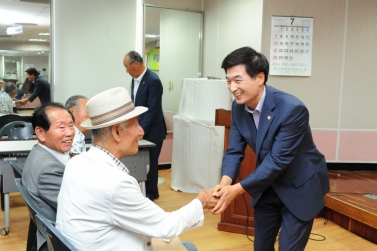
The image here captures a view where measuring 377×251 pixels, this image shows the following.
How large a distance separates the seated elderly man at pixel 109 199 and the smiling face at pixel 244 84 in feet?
1.96

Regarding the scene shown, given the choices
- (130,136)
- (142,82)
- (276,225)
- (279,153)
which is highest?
(142,82)

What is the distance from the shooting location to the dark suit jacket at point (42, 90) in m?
5.68

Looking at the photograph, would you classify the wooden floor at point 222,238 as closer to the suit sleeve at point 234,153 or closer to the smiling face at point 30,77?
the suit sleeve at point 234,153

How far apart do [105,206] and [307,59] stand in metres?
4.31

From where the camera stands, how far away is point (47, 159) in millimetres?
2039

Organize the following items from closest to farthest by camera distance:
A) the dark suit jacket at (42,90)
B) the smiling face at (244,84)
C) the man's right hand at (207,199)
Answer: the man's right hand at (207,199) < the smiling face at (244,84) < the dark suit jacket at (42,90)

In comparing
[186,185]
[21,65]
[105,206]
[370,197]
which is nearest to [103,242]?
[105,206]

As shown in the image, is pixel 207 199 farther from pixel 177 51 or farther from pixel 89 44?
pixel 177 51

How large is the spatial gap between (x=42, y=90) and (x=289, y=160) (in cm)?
459

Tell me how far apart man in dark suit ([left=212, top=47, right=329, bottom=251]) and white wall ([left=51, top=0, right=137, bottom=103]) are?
158 inches

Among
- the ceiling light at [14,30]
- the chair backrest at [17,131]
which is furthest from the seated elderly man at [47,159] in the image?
the ceiling light at [14,30]

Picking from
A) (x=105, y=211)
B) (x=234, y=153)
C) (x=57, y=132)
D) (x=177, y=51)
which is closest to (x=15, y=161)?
(x=57, y=132)

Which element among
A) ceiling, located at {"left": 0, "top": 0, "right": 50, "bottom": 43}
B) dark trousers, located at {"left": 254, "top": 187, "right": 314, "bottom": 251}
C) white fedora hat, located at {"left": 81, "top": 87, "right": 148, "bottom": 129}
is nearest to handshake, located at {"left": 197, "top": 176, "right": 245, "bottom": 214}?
dark trousers, located at {"left": 254, "top": 187, "right": 314, "bottom": 251}

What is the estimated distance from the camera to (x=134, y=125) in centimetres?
160
